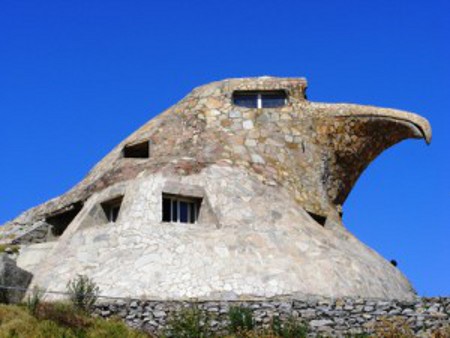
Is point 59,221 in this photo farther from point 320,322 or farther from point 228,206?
point 320,322

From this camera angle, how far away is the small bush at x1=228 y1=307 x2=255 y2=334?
22.2 meters

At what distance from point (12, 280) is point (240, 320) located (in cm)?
780

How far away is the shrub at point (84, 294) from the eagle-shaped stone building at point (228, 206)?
457 mm

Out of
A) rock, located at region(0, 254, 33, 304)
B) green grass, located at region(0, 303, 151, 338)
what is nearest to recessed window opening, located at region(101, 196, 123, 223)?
rock, located at region(0, 254, 33, 304)

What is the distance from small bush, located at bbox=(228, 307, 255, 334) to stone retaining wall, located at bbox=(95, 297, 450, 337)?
0.28 m

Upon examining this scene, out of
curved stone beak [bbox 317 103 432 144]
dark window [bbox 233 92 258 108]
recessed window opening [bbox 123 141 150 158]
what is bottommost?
recessed window opening [bbox 123 141 150 158]

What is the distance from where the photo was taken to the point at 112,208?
29219 millimetres

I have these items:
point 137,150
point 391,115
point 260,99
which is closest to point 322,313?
point 137,150

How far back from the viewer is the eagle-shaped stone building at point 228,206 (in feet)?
82.1

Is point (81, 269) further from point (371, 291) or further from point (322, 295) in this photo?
point (371, 291)

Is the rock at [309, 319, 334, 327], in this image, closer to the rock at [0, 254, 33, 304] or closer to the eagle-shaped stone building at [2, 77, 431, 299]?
the eagle-shaped stone building at [2, 77, 431, 299]

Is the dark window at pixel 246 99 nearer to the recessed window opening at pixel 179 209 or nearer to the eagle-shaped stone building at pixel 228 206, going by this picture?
the eagle-shaped stone building at pixel 228 206

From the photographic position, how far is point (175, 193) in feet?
90.4

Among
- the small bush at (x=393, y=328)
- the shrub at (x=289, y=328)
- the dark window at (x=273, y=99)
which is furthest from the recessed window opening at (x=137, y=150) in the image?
the small bush at (x=393, y=328)
